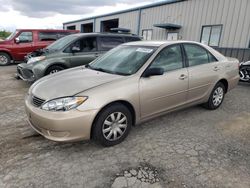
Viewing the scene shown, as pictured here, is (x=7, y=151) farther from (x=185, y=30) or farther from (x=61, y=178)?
(x=185, y=30)

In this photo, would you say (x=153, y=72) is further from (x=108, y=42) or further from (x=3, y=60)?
(x=3, y=60)

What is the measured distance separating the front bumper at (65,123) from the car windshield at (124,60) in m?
1.01

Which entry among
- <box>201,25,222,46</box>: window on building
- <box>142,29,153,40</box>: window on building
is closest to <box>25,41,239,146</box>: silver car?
<box>201,25,222,46</box>: window on building

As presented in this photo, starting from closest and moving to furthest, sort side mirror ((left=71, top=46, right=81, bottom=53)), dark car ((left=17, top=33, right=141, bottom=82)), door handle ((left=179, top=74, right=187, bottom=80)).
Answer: door handle ((left=179, top=74, right=187, bottom=80)) < dark car ((left=17, top=33, right=141, bottom=82)) < side mirror ((left=71, top=46, right=81, bottom=53))

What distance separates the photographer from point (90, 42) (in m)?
6.80

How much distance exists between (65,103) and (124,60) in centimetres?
140

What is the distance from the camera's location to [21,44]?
1016 centimetres

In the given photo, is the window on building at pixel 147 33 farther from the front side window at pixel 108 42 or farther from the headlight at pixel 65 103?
the headlight at pixel 65 103

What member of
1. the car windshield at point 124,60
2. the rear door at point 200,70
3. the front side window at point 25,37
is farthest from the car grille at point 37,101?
the front side window at point 25,37

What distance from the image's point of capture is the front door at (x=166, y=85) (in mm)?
3281

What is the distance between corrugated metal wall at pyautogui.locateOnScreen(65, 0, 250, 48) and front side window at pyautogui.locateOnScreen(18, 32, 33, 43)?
29.3 feet

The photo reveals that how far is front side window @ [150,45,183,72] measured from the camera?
350 cm

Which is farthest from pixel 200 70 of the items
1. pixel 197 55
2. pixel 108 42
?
pixel 108 42

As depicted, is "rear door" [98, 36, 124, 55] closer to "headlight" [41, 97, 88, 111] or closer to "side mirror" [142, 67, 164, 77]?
"side mirror" [142, 67, 164, 77]
